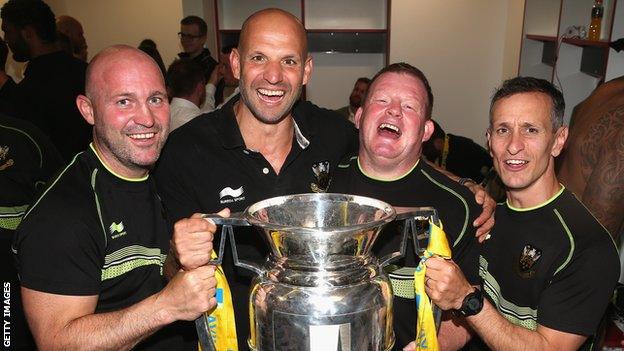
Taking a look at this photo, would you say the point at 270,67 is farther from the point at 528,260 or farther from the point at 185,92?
the point at 185,92

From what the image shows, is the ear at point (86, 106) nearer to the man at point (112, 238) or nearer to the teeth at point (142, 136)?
the man at point (112, 238)

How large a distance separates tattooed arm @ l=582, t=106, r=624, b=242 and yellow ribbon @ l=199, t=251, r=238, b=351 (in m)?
1.33

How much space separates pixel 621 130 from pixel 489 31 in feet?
13.5

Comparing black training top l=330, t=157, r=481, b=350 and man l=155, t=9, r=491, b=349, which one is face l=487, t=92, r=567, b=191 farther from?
man l=155, t=9, r=491, b=349

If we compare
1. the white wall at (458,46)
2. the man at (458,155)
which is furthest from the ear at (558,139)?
the white wall at (458,46)

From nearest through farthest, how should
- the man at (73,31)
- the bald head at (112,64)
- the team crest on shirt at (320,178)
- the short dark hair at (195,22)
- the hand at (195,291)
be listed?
the hand at (195,291) → the bald head at (112,64) → the team crest on shirt at (320,178) → the man at (73,31) → the short dark hair at (195,22)

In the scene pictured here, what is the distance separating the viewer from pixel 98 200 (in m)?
1.37

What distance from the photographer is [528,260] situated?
4.60 feet

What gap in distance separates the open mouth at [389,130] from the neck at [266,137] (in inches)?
15.5

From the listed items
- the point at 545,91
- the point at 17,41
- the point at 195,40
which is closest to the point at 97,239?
the point at 545,91

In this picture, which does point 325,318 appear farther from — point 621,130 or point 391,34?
point 391,34

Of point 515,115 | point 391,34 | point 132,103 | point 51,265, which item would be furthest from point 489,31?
point 51,265

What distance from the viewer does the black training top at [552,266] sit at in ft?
4.21

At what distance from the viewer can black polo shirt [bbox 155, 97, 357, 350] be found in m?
1.65
